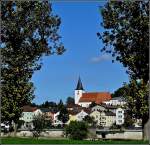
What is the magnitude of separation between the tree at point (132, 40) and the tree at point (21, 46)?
2884 mm

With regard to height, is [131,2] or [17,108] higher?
[131,2]

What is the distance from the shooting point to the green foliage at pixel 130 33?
24.4 metres

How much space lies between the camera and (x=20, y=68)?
2538 cm

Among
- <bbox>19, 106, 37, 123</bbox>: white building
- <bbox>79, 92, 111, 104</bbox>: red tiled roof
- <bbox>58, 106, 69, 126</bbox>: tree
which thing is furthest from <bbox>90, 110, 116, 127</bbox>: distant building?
<bbox>19, 106, 37, 123</bbox>: white building

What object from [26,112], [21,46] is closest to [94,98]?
[26,112]

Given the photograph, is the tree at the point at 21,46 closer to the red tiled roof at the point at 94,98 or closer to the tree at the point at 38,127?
the tree at the point at 38,127

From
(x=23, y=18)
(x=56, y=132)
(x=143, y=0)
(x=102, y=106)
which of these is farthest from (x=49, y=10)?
(x=102, y=106)

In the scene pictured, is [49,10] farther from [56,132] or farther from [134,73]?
[56,132]

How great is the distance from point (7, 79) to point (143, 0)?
Result: 7.71m

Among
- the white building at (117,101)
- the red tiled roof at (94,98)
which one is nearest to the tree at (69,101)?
the red tiled roof at (94,98)

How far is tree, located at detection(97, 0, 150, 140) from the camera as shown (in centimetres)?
2428

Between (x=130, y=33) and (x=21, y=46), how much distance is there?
18.5 ft

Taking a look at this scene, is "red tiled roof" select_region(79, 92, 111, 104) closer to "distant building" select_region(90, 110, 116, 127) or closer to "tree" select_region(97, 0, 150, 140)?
"distant building" select_region(90, 110, 116, 127)

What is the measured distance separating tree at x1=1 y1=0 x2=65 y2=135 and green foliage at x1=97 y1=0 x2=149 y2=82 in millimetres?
2825
